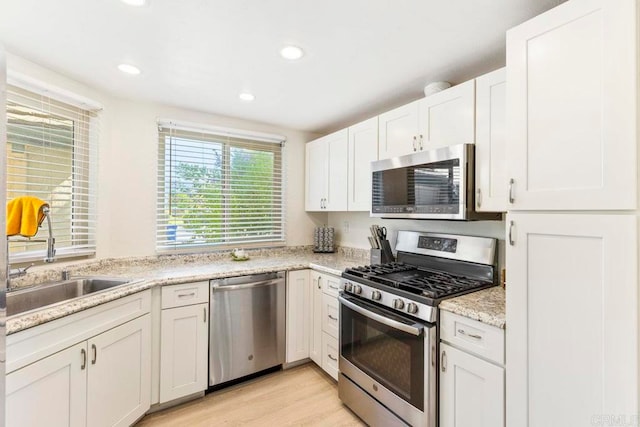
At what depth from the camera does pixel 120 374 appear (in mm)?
1769

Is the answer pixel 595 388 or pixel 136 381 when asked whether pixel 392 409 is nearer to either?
pixel 595 388

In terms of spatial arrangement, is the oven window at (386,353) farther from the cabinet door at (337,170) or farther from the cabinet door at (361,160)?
the cabinet door at (337,170)

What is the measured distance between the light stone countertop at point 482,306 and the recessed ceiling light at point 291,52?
162 centimetres

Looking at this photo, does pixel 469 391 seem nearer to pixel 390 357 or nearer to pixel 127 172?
pixel 390 357

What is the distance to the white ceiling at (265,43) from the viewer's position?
1.37m

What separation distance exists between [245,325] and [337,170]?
1630 mm

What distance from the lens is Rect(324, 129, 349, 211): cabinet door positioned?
9.21 feet

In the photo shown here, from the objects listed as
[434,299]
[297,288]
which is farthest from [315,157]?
[434,299]

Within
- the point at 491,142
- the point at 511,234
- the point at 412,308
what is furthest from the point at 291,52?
the point at 412,308

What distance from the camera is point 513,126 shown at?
1.28 m

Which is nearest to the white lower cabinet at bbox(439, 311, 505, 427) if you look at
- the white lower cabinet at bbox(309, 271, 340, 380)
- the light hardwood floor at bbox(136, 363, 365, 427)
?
the light hardwood floor at bbox(136, 363, 365, 427)

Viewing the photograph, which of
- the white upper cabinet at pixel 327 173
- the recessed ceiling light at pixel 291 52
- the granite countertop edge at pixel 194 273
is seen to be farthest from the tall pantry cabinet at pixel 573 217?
the white upper cabinet at pixel 327 173

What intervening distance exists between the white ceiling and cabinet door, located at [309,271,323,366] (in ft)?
5.20

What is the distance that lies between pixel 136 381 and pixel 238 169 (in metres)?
1.97
